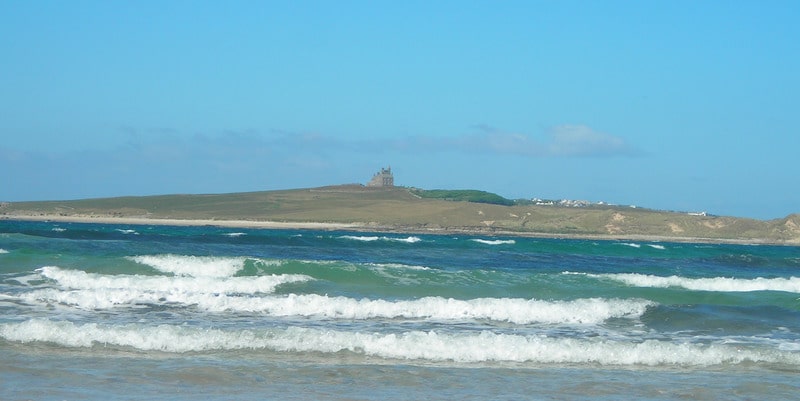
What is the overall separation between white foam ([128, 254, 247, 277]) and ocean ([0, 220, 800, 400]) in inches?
2.3

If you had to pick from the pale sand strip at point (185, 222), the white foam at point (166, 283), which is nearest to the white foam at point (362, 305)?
the white foam at point (166, 283)

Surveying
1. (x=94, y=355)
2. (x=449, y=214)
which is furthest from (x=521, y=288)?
(x=449, y=214)

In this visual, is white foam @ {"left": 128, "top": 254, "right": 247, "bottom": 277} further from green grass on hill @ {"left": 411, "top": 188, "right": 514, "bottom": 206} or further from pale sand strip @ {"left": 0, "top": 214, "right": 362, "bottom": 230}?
green grass on hill @ {"left": 411, "top": 188, "right": 514, "bottom": 206}

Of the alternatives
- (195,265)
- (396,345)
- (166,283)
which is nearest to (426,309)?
(396,345)

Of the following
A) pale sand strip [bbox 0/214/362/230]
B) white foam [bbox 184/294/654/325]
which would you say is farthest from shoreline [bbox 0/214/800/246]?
white foam [bbox 184/294/654/325]

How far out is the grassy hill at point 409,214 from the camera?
7019 centimetres

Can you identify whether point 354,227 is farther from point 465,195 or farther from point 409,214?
point 465,195

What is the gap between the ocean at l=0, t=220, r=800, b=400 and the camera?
391 inches

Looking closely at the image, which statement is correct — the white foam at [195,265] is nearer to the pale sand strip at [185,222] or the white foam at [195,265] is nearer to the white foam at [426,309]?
the white foam at [426,309]

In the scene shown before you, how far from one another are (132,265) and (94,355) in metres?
11.0

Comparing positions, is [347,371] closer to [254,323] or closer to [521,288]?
[254,323]

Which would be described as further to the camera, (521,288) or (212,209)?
(212,209)

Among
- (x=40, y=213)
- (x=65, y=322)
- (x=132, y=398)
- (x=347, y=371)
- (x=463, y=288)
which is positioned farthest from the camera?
(x=40, y=213)

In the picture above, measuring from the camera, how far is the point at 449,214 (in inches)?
3105
